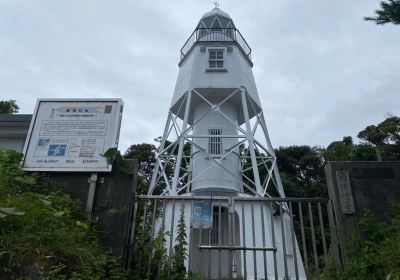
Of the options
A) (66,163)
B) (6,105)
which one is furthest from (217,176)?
(6,105)

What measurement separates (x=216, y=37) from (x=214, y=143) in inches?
214

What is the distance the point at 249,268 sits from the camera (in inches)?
376

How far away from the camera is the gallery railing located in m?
15.8

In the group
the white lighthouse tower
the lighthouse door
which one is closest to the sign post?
the lighthouse door

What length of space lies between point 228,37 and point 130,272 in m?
13.2

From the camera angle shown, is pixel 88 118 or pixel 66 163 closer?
pixel 66 163

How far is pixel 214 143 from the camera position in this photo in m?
13.7

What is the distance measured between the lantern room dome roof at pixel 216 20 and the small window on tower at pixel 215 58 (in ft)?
7.11

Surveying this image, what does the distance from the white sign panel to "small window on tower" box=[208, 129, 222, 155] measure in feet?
24.7

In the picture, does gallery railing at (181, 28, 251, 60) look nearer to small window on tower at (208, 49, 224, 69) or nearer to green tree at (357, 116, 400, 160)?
small window on tower at (208, 49, 224, 69)

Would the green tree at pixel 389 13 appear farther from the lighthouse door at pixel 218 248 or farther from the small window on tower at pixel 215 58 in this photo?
the small window on tower at pixel 215 58

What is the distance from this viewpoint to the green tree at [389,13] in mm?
5316

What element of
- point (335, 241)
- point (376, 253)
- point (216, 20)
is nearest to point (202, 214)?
point (335, 241)

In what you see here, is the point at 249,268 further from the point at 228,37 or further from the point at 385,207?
the point at 228,37
